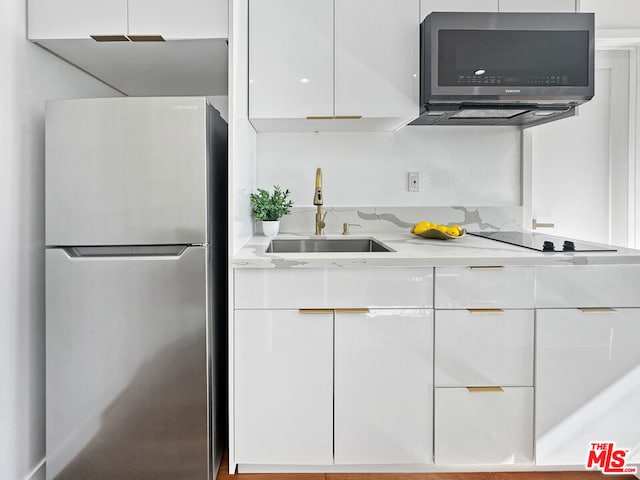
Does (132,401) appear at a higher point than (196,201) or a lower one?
lower

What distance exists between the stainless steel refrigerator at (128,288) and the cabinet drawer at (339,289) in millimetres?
160

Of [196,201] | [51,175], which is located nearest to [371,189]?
[196,201]

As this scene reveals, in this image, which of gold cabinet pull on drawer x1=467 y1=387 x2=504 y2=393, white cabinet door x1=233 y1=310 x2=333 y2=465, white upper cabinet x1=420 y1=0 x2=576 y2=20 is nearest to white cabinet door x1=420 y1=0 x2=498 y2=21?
white upper cabinet x1=420 y1=0 x2=576 y2=20

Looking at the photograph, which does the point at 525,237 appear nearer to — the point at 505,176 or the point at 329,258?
the point at 505,176

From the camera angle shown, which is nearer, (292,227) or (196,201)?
(196,201)

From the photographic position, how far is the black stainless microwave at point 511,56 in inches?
77.2

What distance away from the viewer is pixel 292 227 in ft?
8.15

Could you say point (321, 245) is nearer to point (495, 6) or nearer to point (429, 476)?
point (429, 476)

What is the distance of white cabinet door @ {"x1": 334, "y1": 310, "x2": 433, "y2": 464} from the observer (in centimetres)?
169

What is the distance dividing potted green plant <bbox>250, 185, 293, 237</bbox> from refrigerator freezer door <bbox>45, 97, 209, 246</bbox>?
0.70 meters

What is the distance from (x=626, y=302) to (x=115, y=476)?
6.31 ft

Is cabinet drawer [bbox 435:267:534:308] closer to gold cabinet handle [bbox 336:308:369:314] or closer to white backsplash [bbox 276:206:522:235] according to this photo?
gold cabinet handle [bbox 336:308:369:314]

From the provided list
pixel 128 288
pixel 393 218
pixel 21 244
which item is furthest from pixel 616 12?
pixel 21 244

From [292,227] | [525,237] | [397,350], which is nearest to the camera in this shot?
[397,350]
